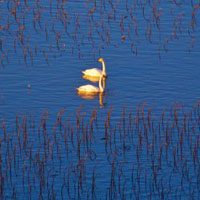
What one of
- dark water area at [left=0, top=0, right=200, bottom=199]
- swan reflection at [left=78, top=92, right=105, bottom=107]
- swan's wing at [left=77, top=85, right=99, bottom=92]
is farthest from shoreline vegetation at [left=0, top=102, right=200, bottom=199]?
swan's wing at [left=77, top=85, right=99, bottom=92]

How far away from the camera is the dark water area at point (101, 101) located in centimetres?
1955

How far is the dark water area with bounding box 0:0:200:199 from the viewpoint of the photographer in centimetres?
1955

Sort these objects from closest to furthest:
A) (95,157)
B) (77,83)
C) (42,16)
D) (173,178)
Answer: (173,178) → (95,157) → (77,83) → (42,16)

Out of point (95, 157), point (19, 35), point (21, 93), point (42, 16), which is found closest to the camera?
point (95, 157)

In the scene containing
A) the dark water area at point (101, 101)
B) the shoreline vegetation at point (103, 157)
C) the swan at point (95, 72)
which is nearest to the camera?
the shoreline vegetation at point (103, 157)

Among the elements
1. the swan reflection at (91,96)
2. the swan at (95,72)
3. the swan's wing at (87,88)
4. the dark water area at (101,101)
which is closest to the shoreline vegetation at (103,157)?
the dark water area at (101,101)

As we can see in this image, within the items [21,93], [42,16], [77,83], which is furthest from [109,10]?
[21,93]

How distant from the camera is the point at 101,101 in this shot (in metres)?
26.8

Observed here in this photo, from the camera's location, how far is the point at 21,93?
26688mm

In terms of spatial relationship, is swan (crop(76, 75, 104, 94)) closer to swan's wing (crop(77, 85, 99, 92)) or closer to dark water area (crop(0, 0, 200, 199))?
swan's wing (crop(77, 85, 99, 92))

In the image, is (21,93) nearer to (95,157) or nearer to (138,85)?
(138,85)

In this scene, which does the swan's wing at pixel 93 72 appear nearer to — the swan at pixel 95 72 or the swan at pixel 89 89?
the swan at pixel 95 72

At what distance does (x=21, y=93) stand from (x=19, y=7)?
1184cm

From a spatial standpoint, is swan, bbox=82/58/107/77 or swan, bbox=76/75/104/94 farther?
swan, bbox=82/58/107/77
